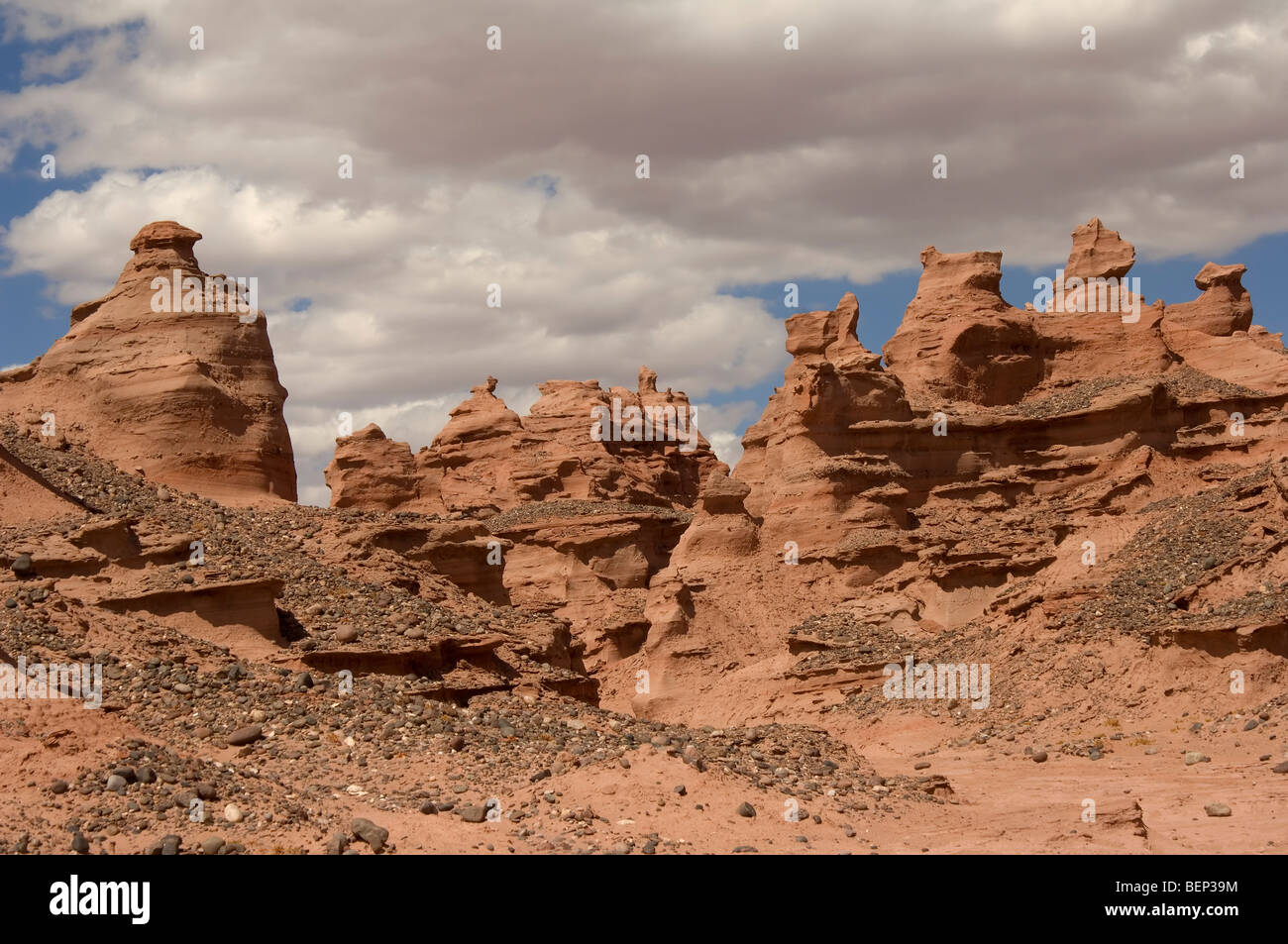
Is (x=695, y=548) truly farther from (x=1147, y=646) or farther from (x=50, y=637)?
(x=50, y=637)

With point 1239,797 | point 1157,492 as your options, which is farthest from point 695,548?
point 1239,797

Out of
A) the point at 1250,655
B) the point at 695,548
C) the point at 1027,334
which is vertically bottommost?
the point at 1250,655

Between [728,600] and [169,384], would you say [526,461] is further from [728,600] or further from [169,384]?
[169,384]

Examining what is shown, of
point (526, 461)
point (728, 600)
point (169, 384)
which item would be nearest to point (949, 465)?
point (728, 600)

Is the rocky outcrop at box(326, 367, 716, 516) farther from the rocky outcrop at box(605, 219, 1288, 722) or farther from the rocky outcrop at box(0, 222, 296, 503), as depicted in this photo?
the rocky outcrop at box(0, 222, 296, 503)

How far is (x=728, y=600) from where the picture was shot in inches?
2072

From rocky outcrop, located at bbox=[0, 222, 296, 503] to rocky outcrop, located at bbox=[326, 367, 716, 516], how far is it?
103 feet

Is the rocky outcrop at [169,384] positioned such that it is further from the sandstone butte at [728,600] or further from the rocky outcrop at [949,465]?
the rocky outcrop at [949,465]

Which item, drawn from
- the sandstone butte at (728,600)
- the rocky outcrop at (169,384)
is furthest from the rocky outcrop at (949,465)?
the rocky outcrop at (169,384)

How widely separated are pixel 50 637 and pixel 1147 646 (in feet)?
78.7

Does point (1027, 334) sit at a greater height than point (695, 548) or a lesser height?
greater

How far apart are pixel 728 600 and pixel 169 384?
21474mm

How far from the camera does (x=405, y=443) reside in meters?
76.9

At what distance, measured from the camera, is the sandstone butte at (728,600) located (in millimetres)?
21906
